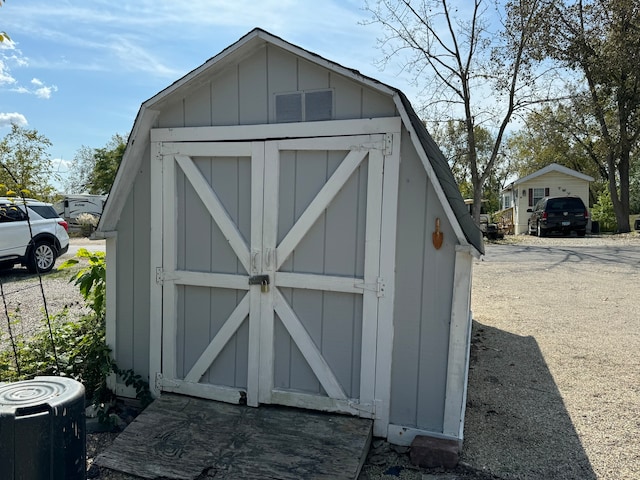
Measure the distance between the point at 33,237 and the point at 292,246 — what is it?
866 cm

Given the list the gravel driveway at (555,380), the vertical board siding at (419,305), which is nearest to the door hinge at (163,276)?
the vertical board siding at (419,305)

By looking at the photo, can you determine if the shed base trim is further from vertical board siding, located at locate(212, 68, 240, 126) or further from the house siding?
the house siding

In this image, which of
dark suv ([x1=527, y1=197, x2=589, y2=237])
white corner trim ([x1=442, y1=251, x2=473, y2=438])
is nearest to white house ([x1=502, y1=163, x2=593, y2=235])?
dark suv ([x1=527, y1=197, x2=589, y2=237])

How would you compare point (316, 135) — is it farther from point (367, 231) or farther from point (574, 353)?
point (574, 353)

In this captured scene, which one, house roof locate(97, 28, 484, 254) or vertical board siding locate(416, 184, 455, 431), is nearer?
house roof locate(97, 28, 484, 254)

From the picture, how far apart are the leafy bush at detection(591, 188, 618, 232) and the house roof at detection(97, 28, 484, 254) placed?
27.2m

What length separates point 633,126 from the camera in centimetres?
2209

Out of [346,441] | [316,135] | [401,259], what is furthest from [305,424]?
[316,135]

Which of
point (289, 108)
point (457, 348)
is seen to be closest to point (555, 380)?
point (457, 348)

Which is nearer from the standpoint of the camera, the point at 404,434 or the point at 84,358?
the point at 404,434

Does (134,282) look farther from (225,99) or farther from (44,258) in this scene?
(44,258)

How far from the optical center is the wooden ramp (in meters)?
2.92

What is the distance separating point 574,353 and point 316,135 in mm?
4364

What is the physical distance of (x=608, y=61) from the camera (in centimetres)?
2036
